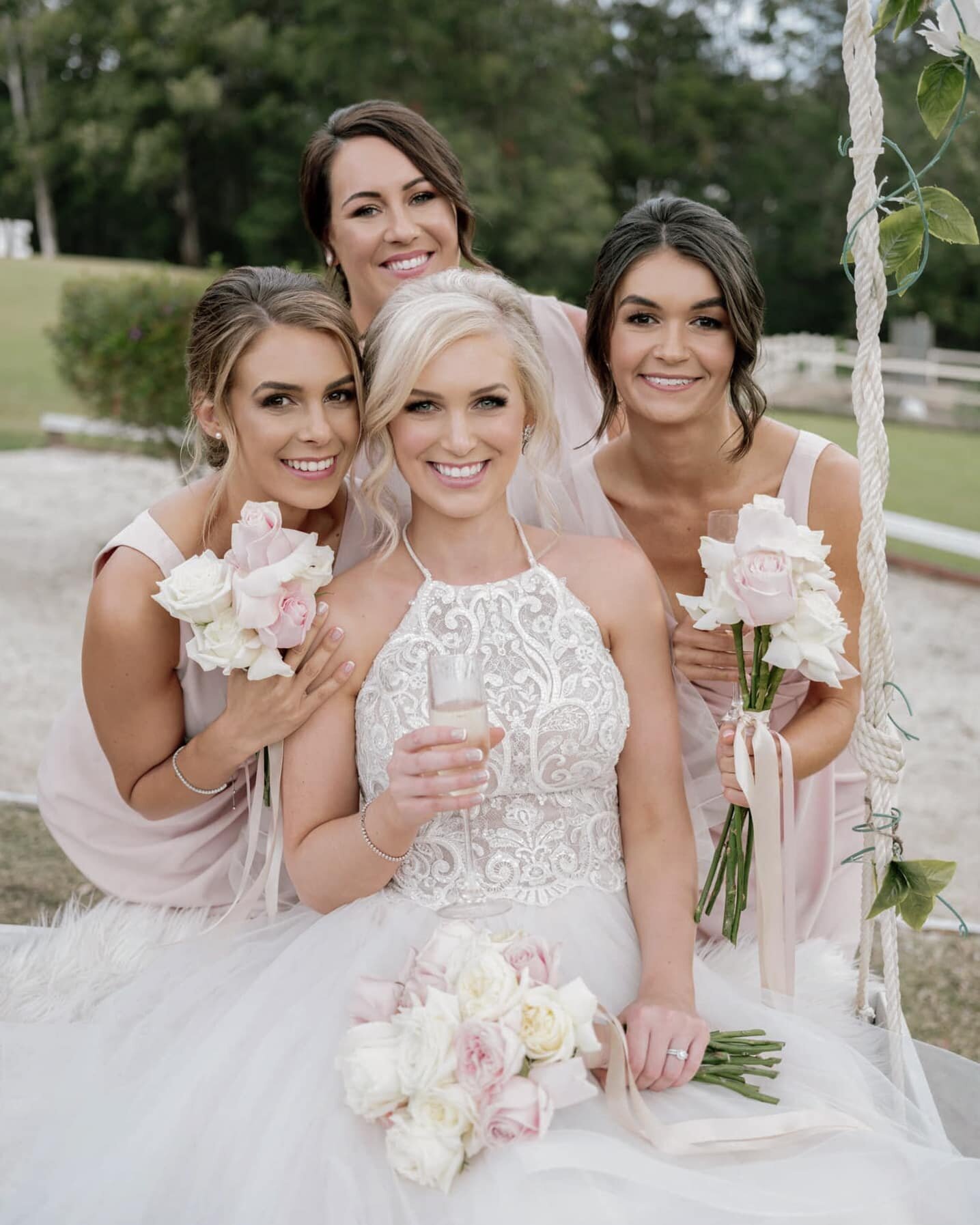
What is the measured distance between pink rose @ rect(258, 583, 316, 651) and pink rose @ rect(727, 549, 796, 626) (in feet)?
3.01

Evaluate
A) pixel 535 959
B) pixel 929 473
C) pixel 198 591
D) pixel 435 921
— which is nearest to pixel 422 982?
pixel 535 959

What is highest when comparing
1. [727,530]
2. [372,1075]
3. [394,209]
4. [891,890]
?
[394,209]

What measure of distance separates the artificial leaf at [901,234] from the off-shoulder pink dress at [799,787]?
1.08 meters

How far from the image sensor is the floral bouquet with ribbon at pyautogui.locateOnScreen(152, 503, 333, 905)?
9.00 feet

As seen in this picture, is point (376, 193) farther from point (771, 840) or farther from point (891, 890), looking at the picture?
point (891, 890)

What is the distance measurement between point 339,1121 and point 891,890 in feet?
3.87

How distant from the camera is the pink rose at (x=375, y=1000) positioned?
2395mm

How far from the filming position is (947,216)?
2.57 meters

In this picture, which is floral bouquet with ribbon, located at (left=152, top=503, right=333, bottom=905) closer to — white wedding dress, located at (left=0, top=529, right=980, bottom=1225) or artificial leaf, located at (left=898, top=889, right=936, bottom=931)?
white wedding dress, located at (left=0, top=529, right=980, bottom=1225)

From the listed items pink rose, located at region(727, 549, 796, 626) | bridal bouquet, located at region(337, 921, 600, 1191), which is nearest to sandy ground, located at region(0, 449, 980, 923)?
pink rose, located at region(727, 549, 796, 626)

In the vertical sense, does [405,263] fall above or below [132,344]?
below

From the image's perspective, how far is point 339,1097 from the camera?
2.41 m

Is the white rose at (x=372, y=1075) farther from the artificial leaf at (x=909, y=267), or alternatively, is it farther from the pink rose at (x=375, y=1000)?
the artificial leaf at (x=909, y=267)

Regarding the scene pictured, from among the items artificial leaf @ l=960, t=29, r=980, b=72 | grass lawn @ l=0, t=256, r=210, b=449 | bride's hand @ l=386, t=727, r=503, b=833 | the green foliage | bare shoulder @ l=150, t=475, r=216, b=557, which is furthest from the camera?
grass lawn @ l=0, t=256, r=210, b=449
